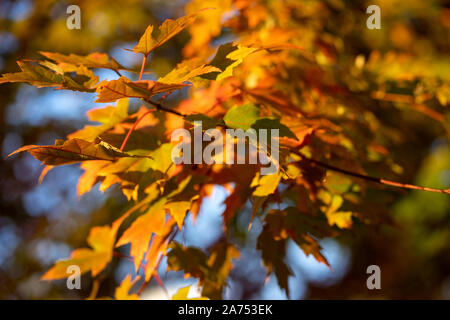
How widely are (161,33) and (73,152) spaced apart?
309 mm

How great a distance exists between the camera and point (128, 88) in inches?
31.6

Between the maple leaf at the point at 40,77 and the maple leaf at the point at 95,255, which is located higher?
the maple leaf at the point at 40,77

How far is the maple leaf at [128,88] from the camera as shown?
30.6 inches

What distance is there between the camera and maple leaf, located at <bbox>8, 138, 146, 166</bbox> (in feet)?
2.51

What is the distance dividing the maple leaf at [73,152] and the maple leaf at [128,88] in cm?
10

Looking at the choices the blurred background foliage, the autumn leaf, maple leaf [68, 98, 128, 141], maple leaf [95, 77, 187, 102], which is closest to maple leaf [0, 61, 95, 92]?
maple leaf [95, 77, 187, 102]

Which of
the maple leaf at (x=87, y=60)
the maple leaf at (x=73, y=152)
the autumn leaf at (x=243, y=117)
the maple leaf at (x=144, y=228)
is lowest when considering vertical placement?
the maple leaf at (x=144, y=228)

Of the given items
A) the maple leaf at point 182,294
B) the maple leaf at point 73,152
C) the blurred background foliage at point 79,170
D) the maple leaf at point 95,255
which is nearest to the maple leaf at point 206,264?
the maple leaf at point 182,294

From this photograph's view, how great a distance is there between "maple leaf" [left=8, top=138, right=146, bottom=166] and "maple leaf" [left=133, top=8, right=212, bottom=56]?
231 mm

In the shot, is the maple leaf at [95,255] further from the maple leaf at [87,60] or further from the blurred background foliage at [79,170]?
the blurred background foliage at [79,170]

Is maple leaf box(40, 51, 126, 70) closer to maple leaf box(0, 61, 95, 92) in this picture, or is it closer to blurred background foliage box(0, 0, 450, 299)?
maple leaf box(0, 61, 95, 92)

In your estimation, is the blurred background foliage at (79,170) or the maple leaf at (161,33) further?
the blurred background foliage at (79,170)

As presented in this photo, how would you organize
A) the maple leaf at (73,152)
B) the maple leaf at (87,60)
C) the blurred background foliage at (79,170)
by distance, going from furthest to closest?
the blurred background foliage at (79,170) < the maple leaf at (87,60) < the maple leaf at (73,152)

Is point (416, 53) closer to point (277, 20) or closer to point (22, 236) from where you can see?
point (277, 20)
